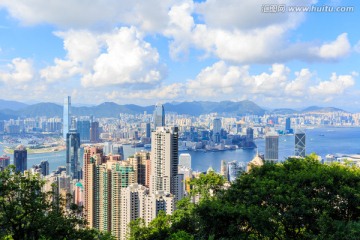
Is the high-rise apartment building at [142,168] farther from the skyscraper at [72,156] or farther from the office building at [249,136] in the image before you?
the office building at [249,136]

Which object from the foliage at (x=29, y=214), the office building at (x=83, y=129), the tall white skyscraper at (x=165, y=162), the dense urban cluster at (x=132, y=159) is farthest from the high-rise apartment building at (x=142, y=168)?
the office building at (x=83, y=129)

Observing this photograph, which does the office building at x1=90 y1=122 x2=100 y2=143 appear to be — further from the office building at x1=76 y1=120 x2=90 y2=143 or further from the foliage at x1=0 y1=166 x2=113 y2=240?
the foliage at x1=0 y1=166 x2=113 y2=240

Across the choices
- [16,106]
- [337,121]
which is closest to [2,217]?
[337,121]

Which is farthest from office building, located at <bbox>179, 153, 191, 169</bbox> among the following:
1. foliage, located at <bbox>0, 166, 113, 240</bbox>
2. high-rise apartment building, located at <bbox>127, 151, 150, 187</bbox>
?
foliage, located at <bbox>0, 166, 113, 240</bbox>

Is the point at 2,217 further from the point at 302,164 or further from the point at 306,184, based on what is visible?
the point at 302,164

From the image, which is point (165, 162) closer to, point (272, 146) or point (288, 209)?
point (288, 209)
